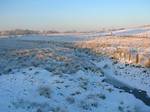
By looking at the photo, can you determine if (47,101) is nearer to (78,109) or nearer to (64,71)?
(78,109)

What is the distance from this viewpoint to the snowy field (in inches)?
789

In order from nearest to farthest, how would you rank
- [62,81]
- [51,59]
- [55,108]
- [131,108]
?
1. [55,108]
2. [131,108]
3. [62,81]
4. [51,59]

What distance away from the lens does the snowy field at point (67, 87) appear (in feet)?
65.7

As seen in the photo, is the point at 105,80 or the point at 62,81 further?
the point at 105,80

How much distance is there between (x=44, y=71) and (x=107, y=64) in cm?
1053

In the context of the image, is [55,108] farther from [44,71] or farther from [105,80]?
[105,80]

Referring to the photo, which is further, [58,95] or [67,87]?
[67,87]

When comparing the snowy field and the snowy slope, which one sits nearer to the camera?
the snowy slope

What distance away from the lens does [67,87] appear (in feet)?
75.4

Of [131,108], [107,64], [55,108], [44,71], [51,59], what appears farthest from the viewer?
[107,64]

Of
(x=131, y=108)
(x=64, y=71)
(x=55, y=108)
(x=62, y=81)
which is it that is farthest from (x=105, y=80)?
(x=55, y=108)

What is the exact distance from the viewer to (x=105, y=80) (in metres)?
27.6

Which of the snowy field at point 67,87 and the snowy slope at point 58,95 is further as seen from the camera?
the snowy field at point 67,87

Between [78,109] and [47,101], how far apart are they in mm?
1634
